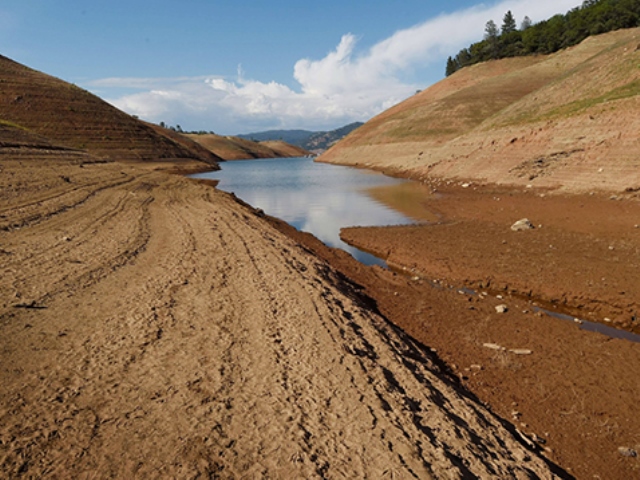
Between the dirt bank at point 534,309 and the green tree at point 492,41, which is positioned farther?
the green tree at point 492,41

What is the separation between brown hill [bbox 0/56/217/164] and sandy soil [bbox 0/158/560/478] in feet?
173

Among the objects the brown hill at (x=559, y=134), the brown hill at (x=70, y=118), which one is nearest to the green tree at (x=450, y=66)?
the brown hill at (x=559, y=134)

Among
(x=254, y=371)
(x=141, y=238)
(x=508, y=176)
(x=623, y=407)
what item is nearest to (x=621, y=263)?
(x=623, y=407)

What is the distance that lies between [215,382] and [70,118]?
70494 mm

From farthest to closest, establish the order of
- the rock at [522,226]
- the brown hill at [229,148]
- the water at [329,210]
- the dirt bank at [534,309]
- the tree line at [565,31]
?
the brown hill at [229,148]
the tree line at [565,31]
the water at [329,210]
the rock at [522,226]
the dirt bank at [534,309]

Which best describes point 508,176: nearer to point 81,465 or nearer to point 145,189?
point 145,189

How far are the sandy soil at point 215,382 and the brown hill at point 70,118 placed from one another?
173ft

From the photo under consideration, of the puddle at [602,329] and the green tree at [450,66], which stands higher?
the green tree at [450,66]

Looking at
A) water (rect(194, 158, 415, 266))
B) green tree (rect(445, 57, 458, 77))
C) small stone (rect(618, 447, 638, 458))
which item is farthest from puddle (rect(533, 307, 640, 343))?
green tree (rect(445, 57, 458, 77))

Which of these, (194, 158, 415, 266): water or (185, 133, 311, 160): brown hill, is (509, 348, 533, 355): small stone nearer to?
(194, 158, 415, 266): water

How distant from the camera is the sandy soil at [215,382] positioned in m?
3.67

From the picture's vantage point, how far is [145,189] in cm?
2395

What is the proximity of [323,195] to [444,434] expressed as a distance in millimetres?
31457

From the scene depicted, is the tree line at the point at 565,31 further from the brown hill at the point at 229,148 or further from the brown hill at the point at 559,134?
the brown hill at the point at 229,148
